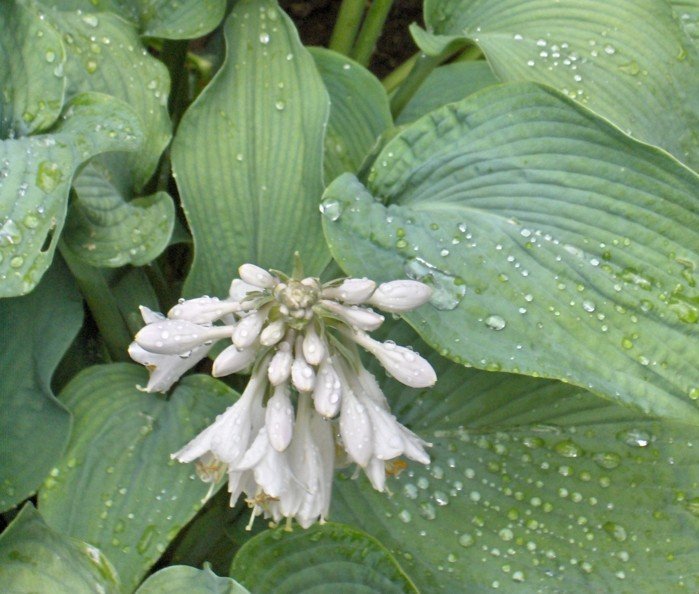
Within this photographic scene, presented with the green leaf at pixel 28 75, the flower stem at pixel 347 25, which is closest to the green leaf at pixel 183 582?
the green leaf at pixel 28 75

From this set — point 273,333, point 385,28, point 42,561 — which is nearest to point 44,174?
point 273,333

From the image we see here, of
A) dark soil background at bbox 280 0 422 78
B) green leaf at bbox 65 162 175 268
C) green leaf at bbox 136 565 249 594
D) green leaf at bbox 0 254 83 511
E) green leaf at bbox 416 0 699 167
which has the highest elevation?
green leaf at bbox 416 0 699 167

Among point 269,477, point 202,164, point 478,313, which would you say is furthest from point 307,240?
point 269,477

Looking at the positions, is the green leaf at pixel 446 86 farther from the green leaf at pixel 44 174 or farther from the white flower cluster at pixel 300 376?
the white flower cluster at pixel 300 376

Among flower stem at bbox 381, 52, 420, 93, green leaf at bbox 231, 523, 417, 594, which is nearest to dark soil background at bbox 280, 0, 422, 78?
flower stem at bbox 381, 52, 420, 93

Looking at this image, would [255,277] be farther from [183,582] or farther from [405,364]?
[183,582]

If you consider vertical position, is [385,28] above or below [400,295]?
below

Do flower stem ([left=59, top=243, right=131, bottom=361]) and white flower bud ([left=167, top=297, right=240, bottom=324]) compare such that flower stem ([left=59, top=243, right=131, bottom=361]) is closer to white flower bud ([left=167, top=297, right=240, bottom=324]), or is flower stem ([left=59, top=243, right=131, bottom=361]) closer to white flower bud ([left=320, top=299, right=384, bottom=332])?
white flower bud ([left=167, top=297, right=240, bottom=324])
